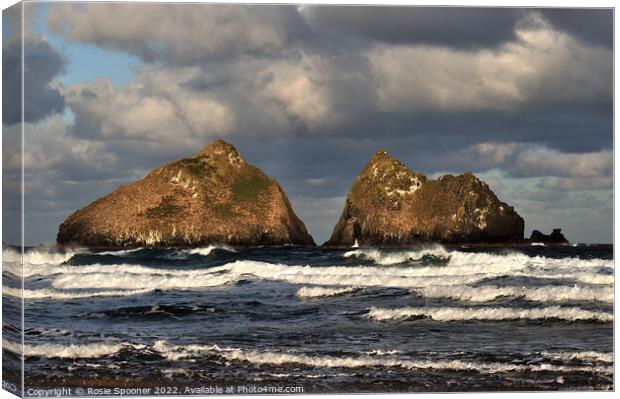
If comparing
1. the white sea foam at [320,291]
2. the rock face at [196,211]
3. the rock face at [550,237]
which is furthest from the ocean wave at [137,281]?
the rock face at [550,237]

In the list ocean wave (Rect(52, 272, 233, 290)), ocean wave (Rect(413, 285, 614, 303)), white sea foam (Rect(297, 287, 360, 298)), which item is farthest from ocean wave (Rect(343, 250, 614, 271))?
ocean wave (Rect(52, 272, 233, 290))

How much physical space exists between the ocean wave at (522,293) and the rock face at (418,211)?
2.04 feet

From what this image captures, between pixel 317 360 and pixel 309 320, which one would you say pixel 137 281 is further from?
pixel 317 360

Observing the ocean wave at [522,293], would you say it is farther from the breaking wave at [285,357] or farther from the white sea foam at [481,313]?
the breaking wave at [285,357]

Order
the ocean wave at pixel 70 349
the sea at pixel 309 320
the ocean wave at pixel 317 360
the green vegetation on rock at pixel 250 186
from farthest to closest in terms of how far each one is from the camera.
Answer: the green vegetation on rock at pixel 250 186 < the ocean wave at pixel 317 360 < the sea at pixel 309 320 < the ocean wave at pixel 70 349

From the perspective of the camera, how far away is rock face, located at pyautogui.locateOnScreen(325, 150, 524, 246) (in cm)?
1391

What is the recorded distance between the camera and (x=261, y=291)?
559 inches

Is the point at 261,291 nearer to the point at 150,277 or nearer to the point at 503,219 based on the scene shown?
the point at 150,277

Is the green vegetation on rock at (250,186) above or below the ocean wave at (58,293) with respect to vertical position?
above

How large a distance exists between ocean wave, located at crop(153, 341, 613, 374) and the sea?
17 millimetres

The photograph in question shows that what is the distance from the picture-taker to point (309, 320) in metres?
13.8

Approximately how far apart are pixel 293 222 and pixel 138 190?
198cm

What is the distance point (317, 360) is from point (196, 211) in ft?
8.63

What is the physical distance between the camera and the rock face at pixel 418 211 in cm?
1391
